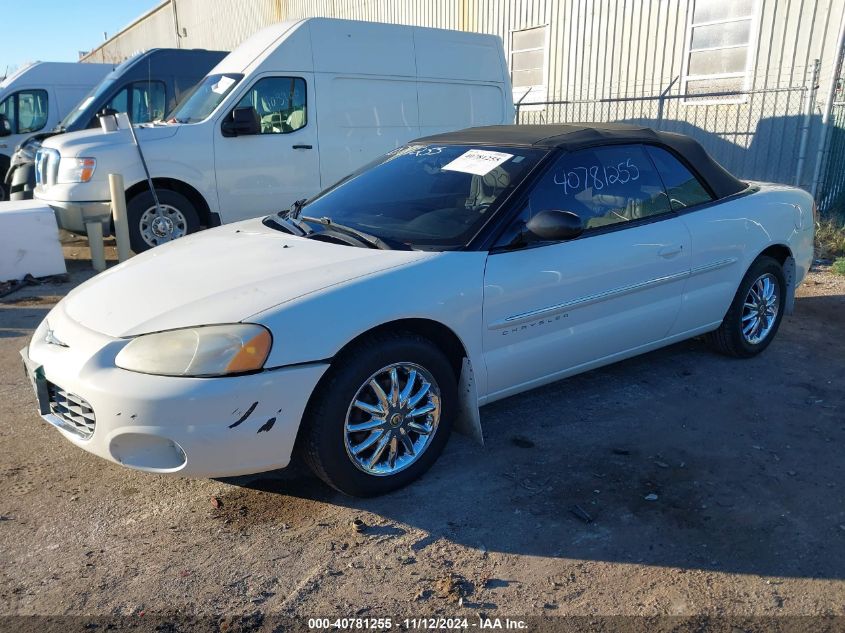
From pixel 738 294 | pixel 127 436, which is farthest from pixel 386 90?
pixel 127 436

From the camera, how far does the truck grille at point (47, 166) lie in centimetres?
746

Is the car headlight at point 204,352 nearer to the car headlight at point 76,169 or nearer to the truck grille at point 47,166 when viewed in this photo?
the car headlight at point 76,169

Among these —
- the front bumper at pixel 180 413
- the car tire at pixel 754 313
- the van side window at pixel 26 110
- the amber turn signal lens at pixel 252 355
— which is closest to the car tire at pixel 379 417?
the front bumper at pixel 180 413

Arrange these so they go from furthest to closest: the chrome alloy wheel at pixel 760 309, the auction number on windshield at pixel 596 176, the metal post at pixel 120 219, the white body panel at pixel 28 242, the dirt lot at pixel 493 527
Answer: the metal post at pixel 120 219
the white body panel at pixel 28 242
the chrome alloy wheel at pixel 760 309
the auction number on windshield at pixel 596 176
the dirt lot at pixel 493 527

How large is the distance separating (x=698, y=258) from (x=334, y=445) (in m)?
2.58

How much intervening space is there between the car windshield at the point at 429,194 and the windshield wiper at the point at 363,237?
4 cm

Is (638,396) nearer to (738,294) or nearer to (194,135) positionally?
(738,294)


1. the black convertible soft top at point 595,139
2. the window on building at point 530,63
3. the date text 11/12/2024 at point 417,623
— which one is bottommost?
the date text 11/12/2024 at point 417,623

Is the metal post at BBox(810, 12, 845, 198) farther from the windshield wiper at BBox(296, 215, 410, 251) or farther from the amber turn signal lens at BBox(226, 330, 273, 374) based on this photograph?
the amber turn signal lens at BBox(226, 330, 273, 374)

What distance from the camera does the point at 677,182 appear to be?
4.33 metres

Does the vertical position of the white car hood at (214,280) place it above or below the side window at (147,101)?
below

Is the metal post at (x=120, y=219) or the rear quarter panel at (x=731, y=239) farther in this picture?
the metal post at (x=120, y=219)

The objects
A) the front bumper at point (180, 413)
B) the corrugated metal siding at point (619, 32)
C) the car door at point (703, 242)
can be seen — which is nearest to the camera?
the front bumper at point (180, 413)

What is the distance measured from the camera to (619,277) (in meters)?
3.82
